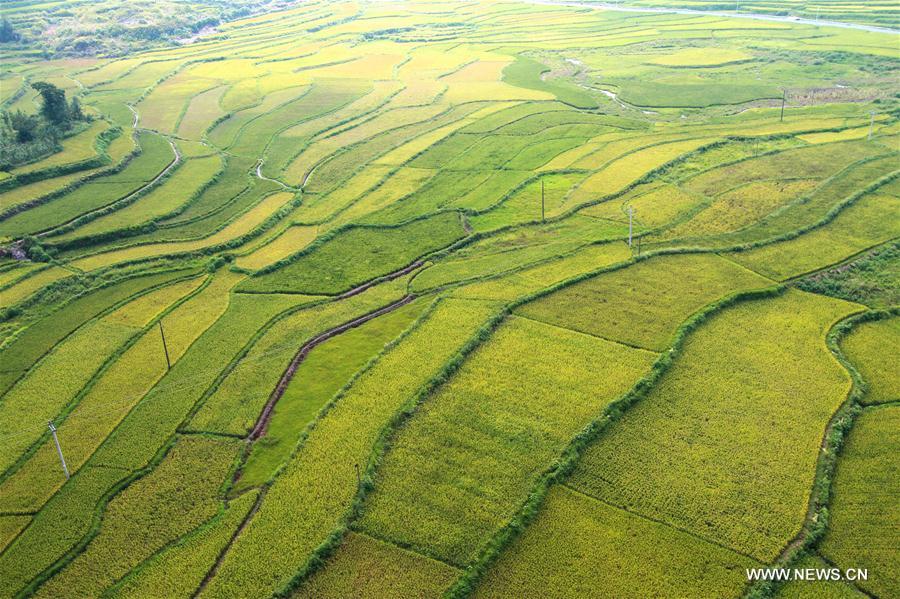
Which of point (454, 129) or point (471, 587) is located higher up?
point (454, 129)

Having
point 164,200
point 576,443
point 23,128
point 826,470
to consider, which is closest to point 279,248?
point 164,200

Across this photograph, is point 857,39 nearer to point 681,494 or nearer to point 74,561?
point 681,494

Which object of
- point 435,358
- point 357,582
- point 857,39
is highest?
point 857,39

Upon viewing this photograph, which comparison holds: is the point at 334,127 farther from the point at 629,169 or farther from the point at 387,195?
the point at 629,169

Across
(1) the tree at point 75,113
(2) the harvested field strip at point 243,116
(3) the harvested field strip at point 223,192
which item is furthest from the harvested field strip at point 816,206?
(1) the tree at point 75,113

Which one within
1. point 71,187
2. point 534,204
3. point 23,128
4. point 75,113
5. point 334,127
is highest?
point 75,113

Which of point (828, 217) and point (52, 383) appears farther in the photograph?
point (828, 217)

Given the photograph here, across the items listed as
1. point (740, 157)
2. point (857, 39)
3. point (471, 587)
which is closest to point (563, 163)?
point (740, 157)

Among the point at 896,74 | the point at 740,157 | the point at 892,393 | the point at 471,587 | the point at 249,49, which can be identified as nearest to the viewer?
the point at 471,587
